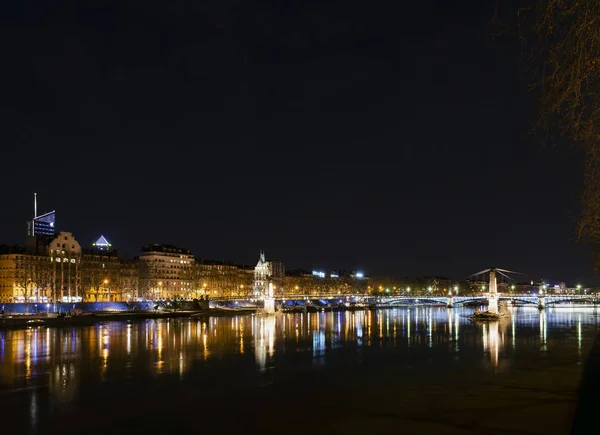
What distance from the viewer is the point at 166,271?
169375mm

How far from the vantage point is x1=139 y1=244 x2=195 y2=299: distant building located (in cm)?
16088

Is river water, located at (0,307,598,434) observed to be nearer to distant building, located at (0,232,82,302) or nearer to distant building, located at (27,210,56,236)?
distant building, located at (0,232,82,302)

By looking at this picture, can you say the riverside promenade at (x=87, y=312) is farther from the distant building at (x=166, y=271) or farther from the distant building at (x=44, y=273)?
the distant building at (x=166, y=271)

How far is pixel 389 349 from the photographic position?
48344 millimetres

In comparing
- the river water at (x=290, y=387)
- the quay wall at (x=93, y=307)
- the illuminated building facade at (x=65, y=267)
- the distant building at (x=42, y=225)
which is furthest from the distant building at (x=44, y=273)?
the river water at (x=290, y=387)

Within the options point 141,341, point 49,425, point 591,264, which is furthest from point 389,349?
point 49,425

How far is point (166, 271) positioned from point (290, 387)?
145126 millimetres

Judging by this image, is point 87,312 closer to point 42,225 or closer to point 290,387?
point 42,225

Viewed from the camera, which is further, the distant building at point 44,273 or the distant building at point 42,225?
the distant building at point 42,225

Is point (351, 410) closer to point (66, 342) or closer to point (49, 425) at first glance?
point (49, 425)

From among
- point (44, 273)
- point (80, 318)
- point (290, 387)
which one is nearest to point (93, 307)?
point (80, 318)

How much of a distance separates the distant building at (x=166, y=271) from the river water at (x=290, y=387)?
109493mm

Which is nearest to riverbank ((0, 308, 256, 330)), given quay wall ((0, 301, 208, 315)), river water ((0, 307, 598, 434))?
quay wall ((0, 301, 208, 315))

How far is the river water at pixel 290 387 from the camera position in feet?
70.6
